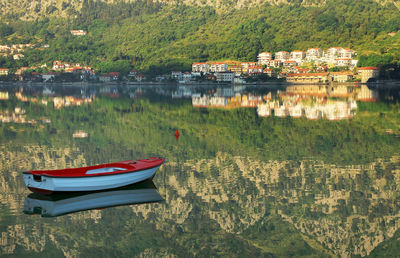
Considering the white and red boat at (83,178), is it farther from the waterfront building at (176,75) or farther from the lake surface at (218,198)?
the waterfront building at (176,75)

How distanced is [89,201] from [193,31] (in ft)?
450

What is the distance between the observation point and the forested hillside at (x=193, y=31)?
11825cm

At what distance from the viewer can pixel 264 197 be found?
12875mm

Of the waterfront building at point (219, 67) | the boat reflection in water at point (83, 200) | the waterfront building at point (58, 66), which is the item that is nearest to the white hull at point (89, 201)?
the boat reflection in water at point (83, 200)

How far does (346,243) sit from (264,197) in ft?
10.3

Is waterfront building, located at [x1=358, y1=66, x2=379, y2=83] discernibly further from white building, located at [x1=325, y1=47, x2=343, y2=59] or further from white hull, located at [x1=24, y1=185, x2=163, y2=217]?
white hull, located at [x1=24, y1=185, x2=163, y2=217]

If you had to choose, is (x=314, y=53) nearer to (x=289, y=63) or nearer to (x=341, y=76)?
(x=289, y=63)

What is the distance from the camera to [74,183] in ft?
41.7

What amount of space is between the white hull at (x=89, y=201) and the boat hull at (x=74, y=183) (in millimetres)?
248

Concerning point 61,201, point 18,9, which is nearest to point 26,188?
point 61,201

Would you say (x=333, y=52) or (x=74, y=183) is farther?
(x=333, y=52)

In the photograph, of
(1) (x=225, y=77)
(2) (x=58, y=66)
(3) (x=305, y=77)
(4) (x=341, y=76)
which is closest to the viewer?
(4) (x=341, y=76)

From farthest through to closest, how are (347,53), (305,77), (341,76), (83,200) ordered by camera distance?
(347,53) < (305,77) < (341,76) < (83,200)

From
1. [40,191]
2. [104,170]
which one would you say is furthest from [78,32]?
[40,191]
